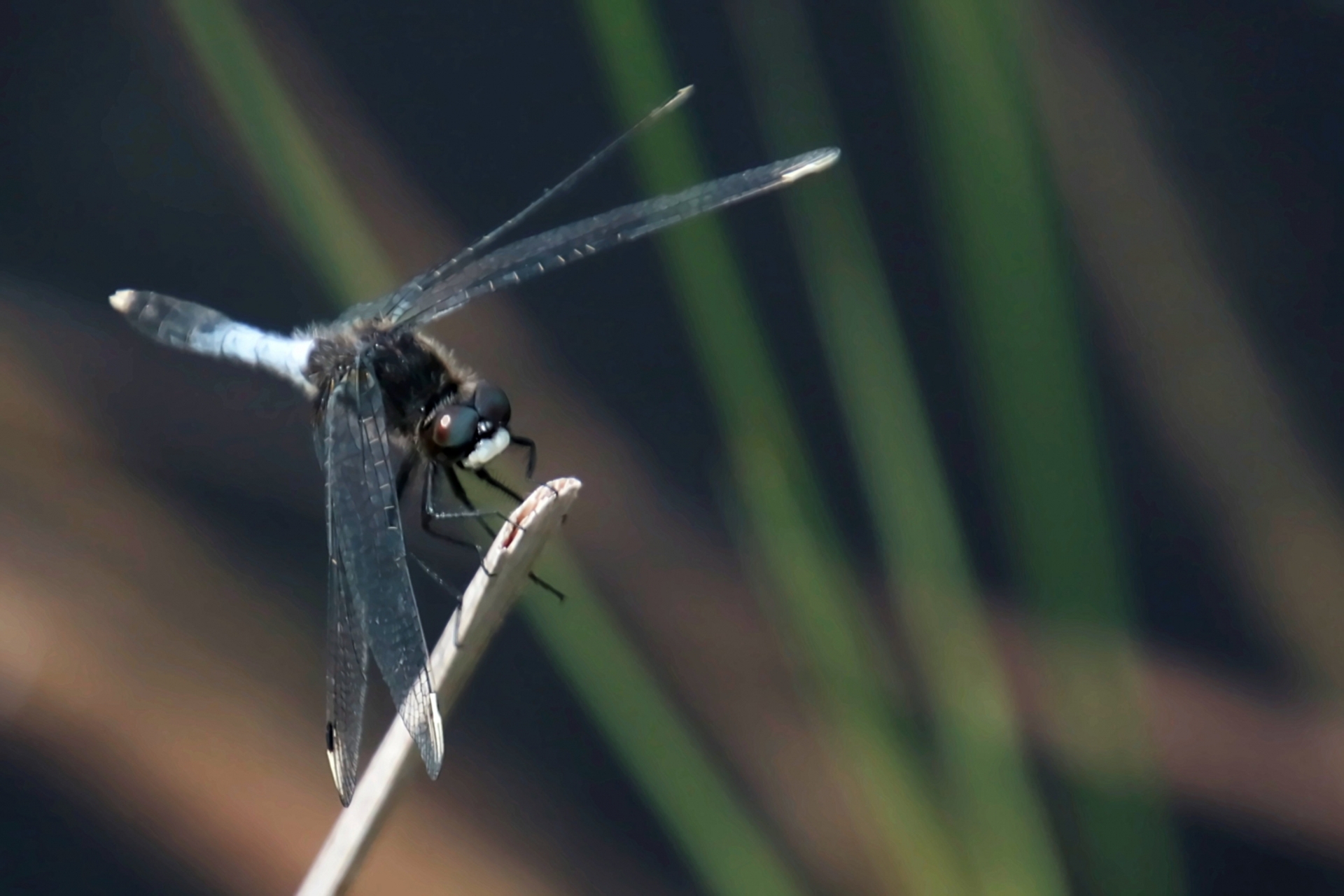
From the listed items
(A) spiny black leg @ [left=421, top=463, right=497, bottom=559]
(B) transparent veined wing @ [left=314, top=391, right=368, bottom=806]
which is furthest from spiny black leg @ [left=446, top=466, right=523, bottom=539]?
(B) transparent veined wing @ [left=314, top=391, right=368, bottom=806]

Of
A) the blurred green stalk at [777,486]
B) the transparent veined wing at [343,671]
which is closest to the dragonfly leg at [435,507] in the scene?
the transparent veined wing at [343,671]

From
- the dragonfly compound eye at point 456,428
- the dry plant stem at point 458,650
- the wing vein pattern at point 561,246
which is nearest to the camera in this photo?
the dry plant stem at point 458,650

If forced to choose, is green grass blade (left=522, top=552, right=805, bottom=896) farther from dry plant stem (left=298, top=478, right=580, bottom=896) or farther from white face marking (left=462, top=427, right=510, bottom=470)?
dry plant stem (left=298, top=478, right=580, bottom=896)

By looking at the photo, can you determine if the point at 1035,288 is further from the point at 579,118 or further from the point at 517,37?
the point at 517,37

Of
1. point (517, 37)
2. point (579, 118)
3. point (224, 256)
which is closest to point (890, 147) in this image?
point (579, 118)

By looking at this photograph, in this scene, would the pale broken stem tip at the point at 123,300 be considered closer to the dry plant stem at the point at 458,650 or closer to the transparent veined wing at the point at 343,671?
the transparent veined wing at the point at 343,671

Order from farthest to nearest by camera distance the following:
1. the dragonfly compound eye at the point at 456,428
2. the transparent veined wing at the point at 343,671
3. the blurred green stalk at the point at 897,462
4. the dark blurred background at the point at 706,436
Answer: the dark blurred background at the point at 706,436 → the blurred green stalk at the point at 897,462 → the dragonfly compound eye at the point at 456,428 → the transparent veined wing at the point at 343,671

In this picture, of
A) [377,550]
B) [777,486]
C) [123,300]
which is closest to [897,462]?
[777,486]
